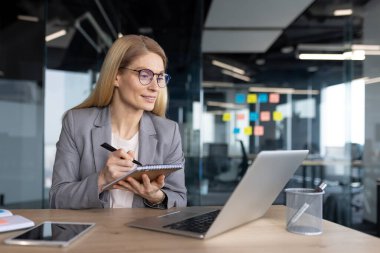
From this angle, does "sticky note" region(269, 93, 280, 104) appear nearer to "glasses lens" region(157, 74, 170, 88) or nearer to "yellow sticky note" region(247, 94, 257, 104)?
"yellow sticky note" region(247, 94, 257, 104)

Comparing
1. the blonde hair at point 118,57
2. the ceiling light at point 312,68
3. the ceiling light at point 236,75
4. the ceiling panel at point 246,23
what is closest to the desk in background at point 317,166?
the ceiling light at point 312,68

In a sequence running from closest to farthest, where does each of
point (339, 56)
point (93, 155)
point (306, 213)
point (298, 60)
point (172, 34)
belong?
point (306, 213)
point (93, 155)
point (172, 34)
point (339, 56)
point (298, 60)

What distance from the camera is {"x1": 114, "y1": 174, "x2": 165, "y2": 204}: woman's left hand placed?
1.33 meters

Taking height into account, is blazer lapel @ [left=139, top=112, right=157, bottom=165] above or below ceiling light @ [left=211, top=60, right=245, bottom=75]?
below

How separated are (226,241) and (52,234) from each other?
16.8 inches

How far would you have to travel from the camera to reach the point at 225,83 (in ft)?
16.5

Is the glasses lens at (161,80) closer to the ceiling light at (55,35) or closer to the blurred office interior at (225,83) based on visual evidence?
the blurred office interior at (225,83)

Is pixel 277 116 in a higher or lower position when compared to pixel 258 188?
higher

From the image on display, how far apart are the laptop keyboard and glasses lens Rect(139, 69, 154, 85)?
26.8 inches

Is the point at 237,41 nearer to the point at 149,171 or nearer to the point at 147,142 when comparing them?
the point at 147,142

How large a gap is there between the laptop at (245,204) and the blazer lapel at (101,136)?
47 cm

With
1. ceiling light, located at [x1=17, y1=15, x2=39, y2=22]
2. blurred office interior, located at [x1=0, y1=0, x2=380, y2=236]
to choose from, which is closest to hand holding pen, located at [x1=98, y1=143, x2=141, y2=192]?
blurred office interior, located at [x1=0, y1=0, x2=380, y2=236]

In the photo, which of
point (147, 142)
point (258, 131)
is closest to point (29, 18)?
point (258, 131)

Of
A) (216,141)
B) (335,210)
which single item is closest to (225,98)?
(216,141)
